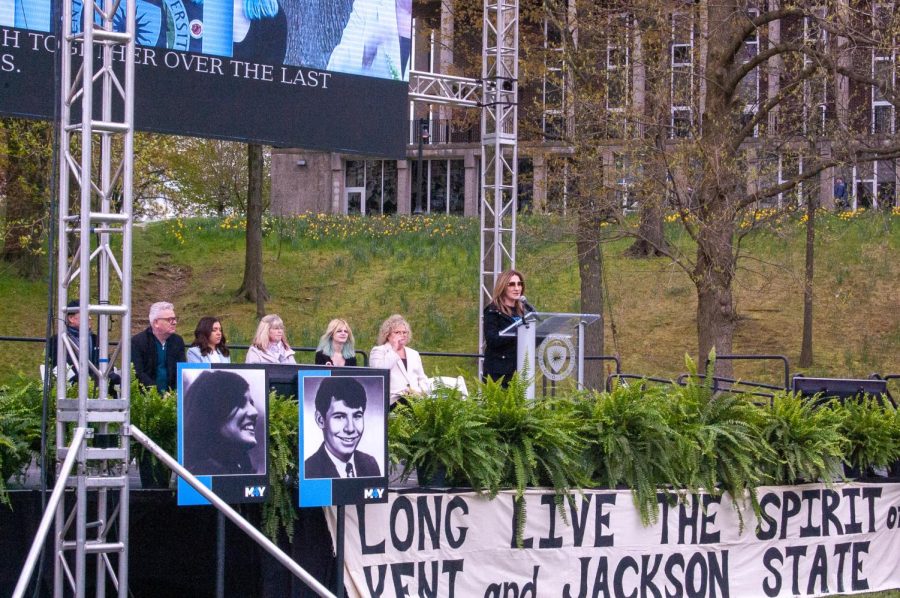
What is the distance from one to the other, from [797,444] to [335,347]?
391 cm

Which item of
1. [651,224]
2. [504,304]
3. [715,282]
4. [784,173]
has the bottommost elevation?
[504,304]

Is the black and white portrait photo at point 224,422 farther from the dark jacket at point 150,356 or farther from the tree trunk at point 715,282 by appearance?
the tree trunk at point 715,282

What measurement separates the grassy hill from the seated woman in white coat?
8.09 m

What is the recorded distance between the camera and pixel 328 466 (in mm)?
6688

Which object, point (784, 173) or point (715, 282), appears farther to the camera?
point (784, 173)

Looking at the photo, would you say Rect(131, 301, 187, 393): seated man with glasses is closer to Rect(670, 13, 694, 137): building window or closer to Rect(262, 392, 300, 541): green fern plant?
Rect(262, 392, 300, 541): green fern plant

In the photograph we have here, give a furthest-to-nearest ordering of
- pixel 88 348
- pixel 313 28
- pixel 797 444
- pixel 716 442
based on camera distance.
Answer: pixel 313 28, pixel 797 444, pixel 716 442, pixel 88 348

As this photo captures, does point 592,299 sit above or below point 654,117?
below

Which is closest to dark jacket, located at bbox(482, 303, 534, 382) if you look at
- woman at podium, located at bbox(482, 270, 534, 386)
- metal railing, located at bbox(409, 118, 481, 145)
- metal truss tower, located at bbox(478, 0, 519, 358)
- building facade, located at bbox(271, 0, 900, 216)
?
woman at podium, located at bbox(482, 270, 534, 386)

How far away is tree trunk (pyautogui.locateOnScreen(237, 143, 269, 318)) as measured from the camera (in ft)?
80.8

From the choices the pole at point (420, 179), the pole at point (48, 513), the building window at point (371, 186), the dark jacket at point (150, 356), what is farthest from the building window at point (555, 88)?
the building window at point (371, 186)

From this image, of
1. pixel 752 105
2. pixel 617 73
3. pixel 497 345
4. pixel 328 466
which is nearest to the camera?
pixel 328 466

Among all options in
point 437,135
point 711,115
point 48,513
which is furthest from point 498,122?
point 437,135

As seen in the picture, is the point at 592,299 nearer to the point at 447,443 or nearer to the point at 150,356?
the point at 150,356
